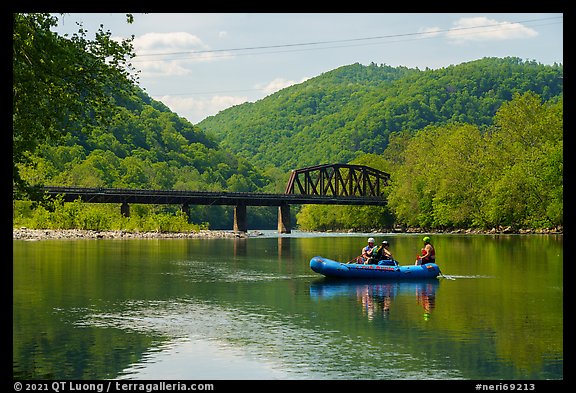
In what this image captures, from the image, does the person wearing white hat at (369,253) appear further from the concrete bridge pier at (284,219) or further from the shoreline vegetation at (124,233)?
the concrete bridge pier at (284,219)

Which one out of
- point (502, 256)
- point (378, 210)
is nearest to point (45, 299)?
point (502, 256)

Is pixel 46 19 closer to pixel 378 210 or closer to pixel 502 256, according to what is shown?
pixel 502 256

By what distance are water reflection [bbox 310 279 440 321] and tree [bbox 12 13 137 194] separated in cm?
1206

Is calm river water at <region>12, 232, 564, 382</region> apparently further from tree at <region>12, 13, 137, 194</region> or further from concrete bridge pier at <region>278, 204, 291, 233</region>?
concrete bridge pier at <region>278, 204, 291, 233</region>

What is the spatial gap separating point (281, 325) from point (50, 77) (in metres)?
10.6

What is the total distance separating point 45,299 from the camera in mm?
32562

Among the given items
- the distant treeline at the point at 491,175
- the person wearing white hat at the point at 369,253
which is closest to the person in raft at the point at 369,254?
the person wearing white hat at the point at 369,253

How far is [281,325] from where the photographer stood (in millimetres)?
26797

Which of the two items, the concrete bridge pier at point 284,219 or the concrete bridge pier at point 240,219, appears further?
the concrete bridge pier at point 284,219

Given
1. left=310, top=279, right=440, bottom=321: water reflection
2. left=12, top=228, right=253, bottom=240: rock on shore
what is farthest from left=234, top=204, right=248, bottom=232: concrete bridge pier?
left=310, top=279, right=440, bottom=321: water reflection

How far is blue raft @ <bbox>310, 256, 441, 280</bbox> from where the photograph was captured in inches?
1596

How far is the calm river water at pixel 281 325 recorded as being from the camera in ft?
65.9

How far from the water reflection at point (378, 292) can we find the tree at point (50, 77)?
39.6 ft
